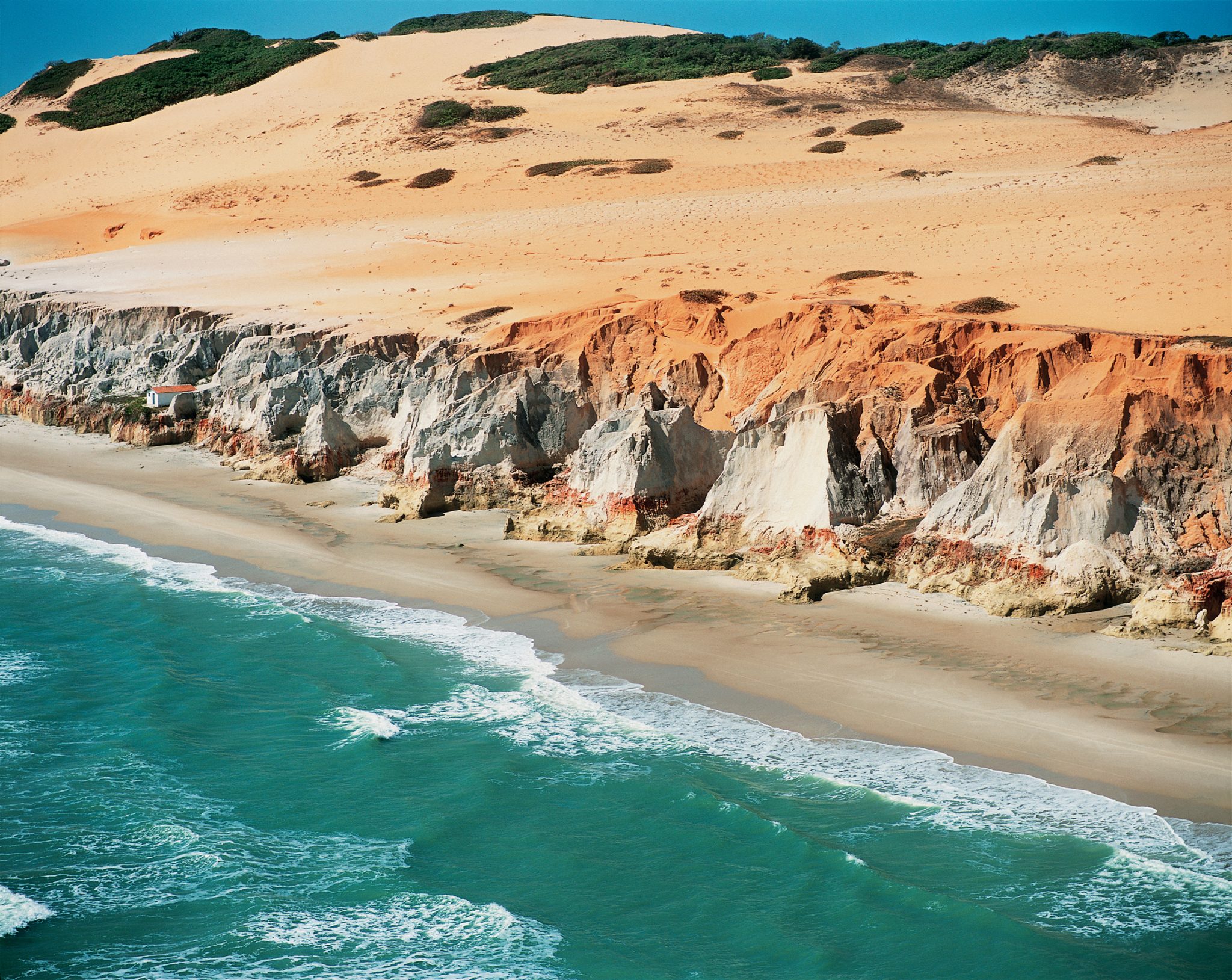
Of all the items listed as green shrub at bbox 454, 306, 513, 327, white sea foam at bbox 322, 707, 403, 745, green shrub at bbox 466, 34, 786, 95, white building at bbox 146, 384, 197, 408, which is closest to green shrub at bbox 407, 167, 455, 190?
green shrub at bbox 466, 34, 786, 95

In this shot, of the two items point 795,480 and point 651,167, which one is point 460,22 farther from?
point 795,480

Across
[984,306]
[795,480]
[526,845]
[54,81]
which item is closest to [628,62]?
[54,81]

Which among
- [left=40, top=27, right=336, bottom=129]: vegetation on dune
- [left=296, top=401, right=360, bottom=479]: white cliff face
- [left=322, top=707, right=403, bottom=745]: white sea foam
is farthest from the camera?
[left=40, top=27, right=336, bottom=129]: vegetation on dune

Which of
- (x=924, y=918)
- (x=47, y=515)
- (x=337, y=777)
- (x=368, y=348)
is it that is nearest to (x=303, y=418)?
(x=368, y=348)

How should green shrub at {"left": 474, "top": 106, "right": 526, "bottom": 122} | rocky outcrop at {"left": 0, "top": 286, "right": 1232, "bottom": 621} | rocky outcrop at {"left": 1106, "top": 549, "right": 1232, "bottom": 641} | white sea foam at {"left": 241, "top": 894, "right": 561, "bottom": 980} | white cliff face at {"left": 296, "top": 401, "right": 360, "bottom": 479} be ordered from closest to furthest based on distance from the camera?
white sea foam at {"left": 241, "top": 894, "right": 561, "bottom": 980} < rocky outcrop at {"left": 1106, "top": 549, "right": 1232, "bottom": 641} < rocky outcrop at {"left": 0, "top": 286, "right": 1232, "bottom": 621} < white cliff face at {"left": 296, "top": 401, "right": 360, "bottom": 479} < green shrub at {"left": 474, "top": 106, "right": 526, "bottom": 122}

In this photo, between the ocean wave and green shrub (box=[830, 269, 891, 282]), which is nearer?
the ocean wave

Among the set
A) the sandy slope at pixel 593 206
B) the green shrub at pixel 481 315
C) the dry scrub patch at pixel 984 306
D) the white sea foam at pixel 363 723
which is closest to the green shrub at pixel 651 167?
Result: the sandy slope at pixel 593 206

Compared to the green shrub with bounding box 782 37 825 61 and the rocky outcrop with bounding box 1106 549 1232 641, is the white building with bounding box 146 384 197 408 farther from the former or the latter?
the green shrub with bounding box 782 37 825 61
